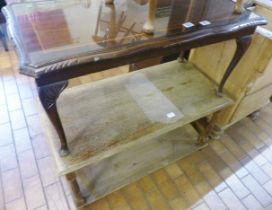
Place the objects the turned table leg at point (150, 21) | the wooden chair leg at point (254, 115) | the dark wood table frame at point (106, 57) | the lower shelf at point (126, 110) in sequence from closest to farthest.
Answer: the dark wood table frame at point (106, 57) < the turned table leg at point (150, 21) < the lower shelf at point (126, 110) < the wooden chair leg at point (254, 115)

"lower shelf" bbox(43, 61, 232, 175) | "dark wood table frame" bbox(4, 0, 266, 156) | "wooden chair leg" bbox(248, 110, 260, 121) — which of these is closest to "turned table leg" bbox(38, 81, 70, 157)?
"dark wood table frame" bbox(4, 0, 266, 156)

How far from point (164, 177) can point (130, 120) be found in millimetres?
508

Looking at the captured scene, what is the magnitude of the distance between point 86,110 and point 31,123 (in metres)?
0.71

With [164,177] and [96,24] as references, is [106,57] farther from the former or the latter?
[164,177]

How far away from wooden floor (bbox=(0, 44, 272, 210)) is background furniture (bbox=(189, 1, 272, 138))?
0.21 metres

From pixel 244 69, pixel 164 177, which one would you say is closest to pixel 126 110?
pixel 164 177

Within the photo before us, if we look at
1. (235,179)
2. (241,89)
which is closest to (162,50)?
(241,89)

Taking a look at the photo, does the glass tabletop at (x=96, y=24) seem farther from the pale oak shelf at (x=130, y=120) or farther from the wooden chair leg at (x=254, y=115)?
the wooden chair leg at (x=254, y=115)

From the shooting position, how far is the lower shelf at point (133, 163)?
1.29 m

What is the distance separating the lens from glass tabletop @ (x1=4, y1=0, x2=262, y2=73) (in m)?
0.76

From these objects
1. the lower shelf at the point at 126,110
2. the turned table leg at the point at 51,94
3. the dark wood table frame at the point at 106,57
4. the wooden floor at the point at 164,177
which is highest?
the dark wood table frame at the point at 106,57

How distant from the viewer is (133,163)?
1.41 meters

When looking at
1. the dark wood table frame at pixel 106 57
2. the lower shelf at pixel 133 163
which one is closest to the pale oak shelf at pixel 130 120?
the lower shelf at pixel 133 163

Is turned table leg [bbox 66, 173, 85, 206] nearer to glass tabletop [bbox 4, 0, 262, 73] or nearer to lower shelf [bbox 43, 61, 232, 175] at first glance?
lower shelf [bbox 43, 61, 232, 175]
